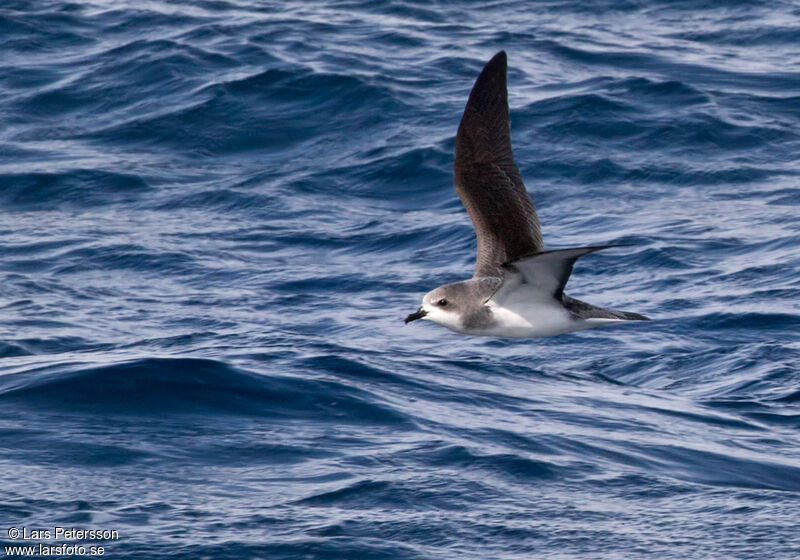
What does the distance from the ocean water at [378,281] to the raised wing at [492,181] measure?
1.65m

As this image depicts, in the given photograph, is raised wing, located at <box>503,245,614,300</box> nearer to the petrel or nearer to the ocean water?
the petrel

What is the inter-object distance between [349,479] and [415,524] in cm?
79

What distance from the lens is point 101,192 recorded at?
1681cm

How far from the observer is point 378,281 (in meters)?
14.7

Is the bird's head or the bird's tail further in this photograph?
the bird's head

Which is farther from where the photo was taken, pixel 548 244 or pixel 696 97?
pixel 696 97

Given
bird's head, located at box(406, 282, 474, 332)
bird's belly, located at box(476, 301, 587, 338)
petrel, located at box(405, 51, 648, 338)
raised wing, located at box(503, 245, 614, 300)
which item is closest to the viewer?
raised wing, located at box(503, 245, 614, 300)

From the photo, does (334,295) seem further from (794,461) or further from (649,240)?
(794,461)

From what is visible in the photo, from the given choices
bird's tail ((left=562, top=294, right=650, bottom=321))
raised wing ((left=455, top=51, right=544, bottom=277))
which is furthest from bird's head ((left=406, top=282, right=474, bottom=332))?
bird's tail ((left=562, top=294, right=650, bottom=321))

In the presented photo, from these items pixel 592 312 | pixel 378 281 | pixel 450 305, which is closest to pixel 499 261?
pixel 450 305

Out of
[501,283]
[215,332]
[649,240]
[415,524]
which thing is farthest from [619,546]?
[649,240]

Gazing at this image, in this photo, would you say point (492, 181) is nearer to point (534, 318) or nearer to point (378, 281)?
point (534, 318)

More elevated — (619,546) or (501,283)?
(501,283)

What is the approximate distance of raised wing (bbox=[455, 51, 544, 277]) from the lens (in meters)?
10.4
